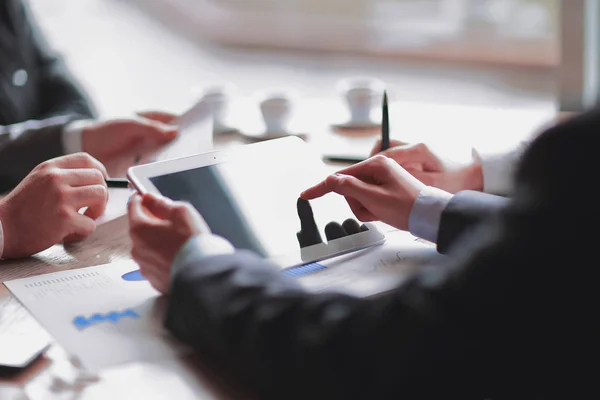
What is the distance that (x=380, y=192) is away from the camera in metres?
1.07

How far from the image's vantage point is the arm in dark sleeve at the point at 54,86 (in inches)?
82.0

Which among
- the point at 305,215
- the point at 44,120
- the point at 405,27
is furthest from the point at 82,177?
the point at 405,27

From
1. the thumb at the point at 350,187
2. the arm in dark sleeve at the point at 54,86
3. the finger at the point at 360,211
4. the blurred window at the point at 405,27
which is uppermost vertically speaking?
the blurred window at the point at 405,27

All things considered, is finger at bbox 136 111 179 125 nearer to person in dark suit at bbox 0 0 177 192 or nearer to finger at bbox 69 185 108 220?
person in dark suit at bbox 0 0 177 192

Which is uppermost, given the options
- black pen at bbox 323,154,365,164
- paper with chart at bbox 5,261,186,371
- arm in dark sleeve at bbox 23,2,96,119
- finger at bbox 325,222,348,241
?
arm in dark sleeve at bbox 23,2,96,119

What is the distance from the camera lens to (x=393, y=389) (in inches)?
24.9

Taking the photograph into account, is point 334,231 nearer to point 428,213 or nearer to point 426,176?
point 428,213

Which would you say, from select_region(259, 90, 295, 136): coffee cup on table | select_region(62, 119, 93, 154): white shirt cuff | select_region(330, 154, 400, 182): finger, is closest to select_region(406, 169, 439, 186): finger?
select_region(330, 154, 400, 182): finger

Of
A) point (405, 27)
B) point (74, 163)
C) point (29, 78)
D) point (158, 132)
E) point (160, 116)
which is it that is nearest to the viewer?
point (74, 163)

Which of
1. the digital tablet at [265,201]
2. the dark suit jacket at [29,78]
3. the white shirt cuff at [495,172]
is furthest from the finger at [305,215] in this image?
the dark suit jacket at [29,78]

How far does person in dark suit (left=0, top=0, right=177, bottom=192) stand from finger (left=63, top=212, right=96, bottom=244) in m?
0.29

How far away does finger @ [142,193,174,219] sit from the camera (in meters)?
0.89

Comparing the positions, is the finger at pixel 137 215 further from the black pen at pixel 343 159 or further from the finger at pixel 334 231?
the black pen at pixel 343 159

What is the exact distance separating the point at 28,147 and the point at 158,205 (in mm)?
766
